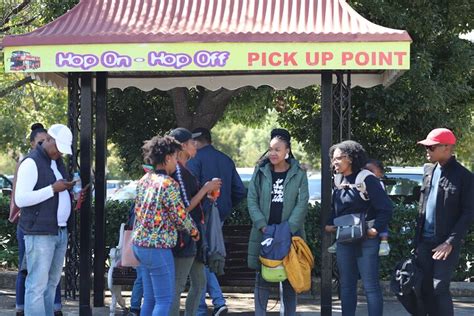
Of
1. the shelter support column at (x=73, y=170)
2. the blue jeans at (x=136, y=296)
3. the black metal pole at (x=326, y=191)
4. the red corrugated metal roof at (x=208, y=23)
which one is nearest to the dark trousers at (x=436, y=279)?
the black metal pole at (x=326, y=191)

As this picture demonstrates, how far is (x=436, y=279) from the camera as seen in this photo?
685 centimetres

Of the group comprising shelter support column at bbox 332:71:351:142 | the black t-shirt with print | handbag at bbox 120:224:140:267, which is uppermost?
shelter support column at bbox 332:71:351:142

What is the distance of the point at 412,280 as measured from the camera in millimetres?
6922

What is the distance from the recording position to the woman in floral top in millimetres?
6090

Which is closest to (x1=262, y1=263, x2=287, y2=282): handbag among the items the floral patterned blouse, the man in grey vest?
the floral patterned blouse

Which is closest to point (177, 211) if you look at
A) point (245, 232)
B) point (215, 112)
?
point (245, 232)

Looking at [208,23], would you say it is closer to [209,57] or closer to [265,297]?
[209,57]

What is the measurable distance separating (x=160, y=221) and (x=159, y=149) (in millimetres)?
557

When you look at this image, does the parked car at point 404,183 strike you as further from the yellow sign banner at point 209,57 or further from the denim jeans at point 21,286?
the denim jeans at point 21,286

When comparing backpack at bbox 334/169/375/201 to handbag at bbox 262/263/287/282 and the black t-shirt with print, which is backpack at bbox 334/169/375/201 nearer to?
the black t-shirt with print

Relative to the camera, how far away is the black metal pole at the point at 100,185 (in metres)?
8.85

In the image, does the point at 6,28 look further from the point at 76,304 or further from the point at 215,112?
the point at 76,304

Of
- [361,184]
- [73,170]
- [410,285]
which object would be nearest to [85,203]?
[73,170]

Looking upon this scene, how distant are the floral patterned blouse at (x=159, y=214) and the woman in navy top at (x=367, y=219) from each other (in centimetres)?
166
